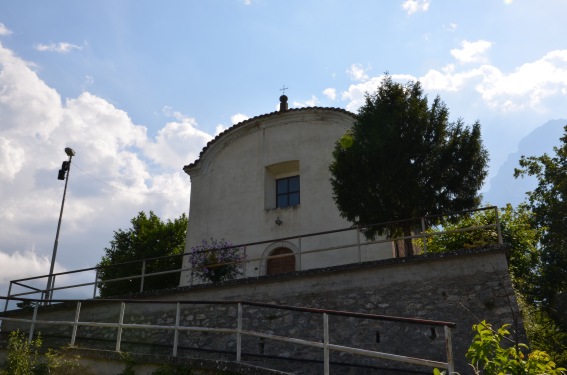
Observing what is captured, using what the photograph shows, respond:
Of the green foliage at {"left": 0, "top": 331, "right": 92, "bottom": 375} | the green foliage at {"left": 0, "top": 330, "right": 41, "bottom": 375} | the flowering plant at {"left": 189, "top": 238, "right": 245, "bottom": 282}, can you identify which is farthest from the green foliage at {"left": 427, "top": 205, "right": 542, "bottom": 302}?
the green foliage at {"left": 0, "top": 330, "right": 41, "bottom": 375}

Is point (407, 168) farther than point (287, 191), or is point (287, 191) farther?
point (287, 191)

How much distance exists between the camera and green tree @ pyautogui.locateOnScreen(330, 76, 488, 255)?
13594mm

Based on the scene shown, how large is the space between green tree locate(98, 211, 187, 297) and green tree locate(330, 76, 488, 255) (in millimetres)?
11009

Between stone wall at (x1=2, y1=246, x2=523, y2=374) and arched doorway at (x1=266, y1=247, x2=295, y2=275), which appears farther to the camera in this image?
arched doorway at (x1=266, y1=247, x2=295, y2=275)

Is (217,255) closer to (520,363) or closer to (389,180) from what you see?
(389,180)

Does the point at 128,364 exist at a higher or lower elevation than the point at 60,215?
lower

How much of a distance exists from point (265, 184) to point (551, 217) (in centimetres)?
1146

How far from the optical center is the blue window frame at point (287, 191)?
18344 mm

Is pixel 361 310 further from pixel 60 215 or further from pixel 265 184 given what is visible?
pixel 60 215

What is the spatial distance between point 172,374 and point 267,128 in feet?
38.7

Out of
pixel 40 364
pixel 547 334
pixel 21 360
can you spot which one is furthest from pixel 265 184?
pixel 21 360

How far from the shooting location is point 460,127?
47.1 ft

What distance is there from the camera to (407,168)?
1361 cm

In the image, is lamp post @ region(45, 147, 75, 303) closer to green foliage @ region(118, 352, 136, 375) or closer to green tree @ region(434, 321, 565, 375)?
green foliage @ region(118, 352, 136, 375)
